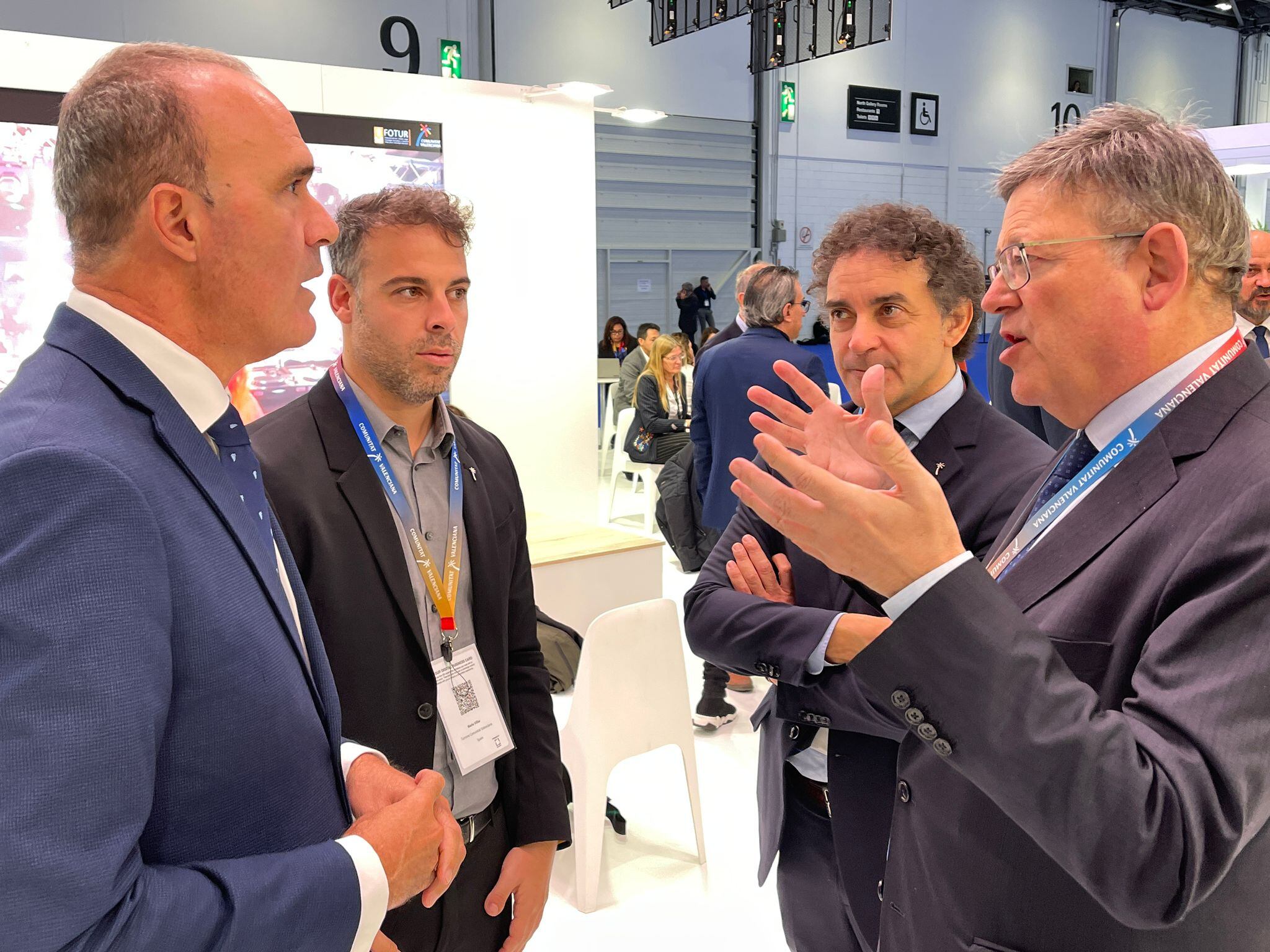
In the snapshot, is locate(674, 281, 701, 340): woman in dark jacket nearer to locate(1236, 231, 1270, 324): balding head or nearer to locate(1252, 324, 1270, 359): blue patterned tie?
locate(1236, 231, 1270, 324): balding head

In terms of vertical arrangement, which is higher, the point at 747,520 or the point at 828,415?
the point at 828,415

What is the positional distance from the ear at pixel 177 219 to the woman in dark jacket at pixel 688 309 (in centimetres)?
1299

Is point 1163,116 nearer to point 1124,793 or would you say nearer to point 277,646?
point 1124,793

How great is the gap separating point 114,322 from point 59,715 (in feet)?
1.29

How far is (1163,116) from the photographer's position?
116 cm

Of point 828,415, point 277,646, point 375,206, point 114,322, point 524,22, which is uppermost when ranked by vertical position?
point 524,22

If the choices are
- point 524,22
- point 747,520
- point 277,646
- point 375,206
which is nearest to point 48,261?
point 375,206

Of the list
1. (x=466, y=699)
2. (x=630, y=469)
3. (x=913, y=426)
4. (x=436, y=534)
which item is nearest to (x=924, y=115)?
(x=630, y=469)

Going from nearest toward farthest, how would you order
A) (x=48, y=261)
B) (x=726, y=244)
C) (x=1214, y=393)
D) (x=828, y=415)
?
(x=1214, y=393), (x=828, y=415), (x=48, y=261), (x=726, y=244)

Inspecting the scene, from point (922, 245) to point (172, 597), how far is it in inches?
58.1

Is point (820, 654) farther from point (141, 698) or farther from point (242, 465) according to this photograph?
point (141, 698)

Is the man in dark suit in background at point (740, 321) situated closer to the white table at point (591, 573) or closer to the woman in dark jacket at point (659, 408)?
the white table at point (591, 573)

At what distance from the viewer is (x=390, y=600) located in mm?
1617

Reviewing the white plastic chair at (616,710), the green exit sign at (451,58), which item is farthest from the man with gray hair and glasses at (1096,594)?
the green exit sign at (451,58)
